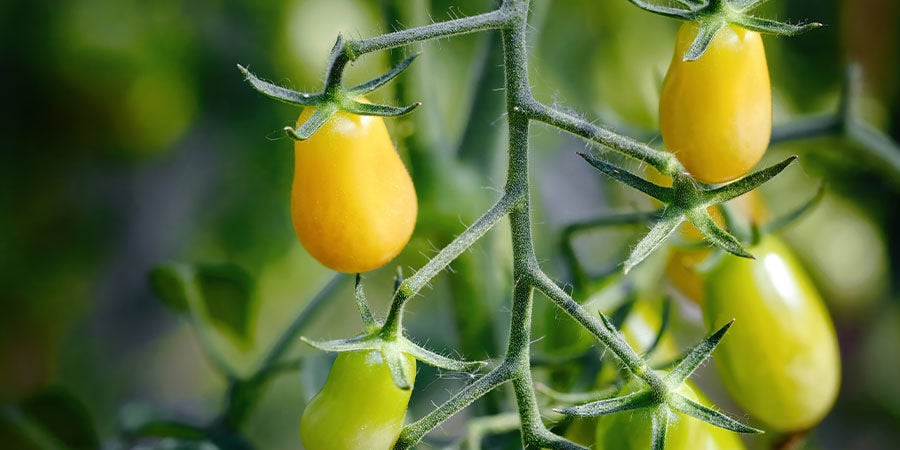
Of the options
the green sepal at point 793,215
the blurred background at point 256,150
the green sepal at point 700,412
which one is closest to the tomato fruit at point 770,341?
the green sepal at point 793,215

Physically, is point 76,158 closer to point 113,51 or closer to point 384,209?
point 113,51

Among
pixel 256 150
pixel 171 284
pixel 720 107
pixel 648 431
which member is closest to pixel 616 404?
pixel 648 431

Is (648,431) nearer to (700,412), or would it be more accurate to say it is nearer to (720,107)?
(700,412)

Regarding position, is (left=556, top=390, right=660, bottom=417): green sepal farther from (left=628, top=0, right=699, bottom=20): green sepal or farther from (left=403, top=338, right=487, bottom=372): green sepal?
(left=628, top=0, right=699, bottom=20): green sepal

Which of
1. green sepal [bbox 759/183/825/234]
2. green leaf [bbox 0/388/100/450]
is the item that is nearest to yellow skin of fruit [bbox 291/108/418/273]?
green sepal [bbox 759/183/825/234]

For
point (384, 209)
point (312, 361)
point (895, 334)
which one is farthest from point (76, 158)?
point (895, 334)

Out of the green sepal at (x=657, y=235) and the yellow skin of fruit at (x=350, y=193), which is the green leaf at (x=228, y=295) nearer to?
the yellow skin of fruit at (x=350, y=193)
